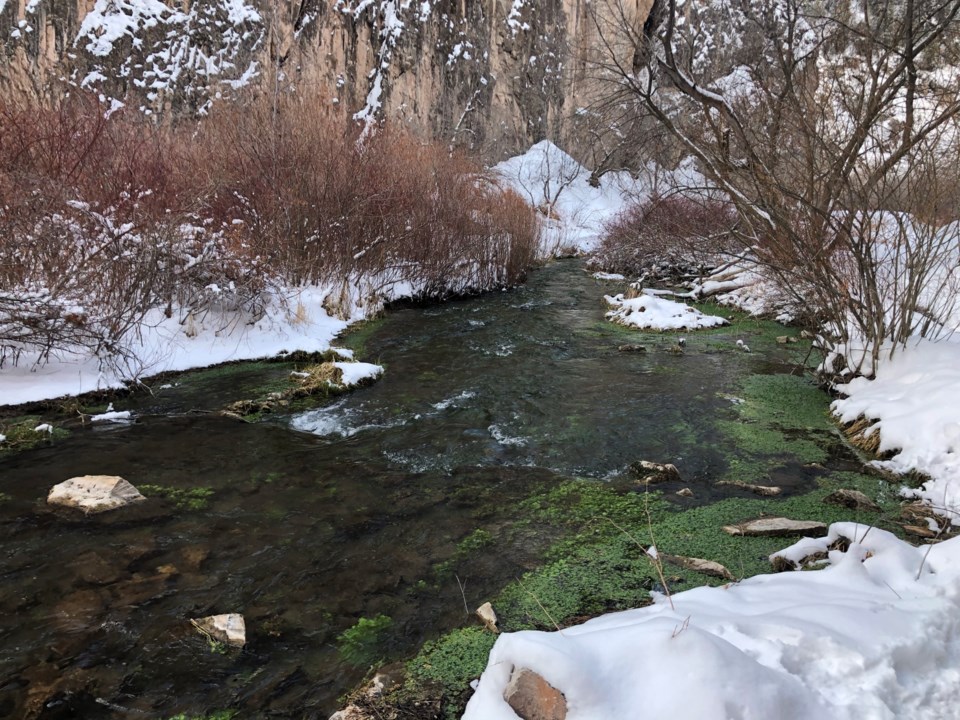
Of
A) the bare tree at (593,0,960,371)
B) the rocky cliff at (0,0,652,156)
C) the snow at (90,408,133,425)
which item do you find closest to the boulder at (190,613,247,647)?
the snow at (90,408,133,425)

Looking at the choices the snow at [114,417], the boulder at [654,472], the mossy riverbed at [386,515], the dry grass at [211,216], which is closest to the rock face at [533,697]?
the mossy riverbed at [386,515]

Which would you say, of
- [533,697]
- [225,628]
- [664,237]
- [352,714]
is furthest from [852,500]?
[664,237]

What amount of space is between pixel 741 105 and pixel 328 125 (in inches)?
318

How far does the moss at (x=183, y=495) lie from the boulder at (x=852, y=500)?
5.40 m

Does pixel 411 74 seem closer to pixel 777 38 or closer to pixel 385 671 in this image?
pixel 777 38

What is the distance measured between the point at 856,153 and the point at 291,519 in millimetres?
6947

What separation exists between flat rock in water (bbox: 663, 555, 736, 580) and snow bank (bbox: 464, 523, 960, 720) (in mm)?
1055

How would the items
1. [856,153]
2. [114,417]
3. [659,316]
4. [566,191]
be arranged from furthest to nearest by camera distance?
[566,191] → [659,316] → [114,417] → [856,153]

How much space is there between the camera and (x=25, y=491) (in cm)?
530

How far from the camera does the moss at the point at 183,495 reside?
5.15 metres

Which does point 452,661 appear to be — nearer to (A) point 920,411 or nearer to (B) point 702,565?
(B) point 702,565

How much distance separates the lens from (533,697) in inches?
88.7

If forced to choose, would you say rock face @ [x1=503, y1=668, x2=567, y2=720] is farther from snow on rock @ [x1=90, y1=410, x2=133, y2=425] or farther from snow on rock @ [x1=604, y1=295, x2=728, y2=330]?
snow on rock @ [x1=604, y1=295, x2=728, y2=330]

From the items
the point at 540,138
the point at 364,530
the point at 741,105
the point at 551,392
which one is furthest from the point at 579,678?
the point at 540,138
